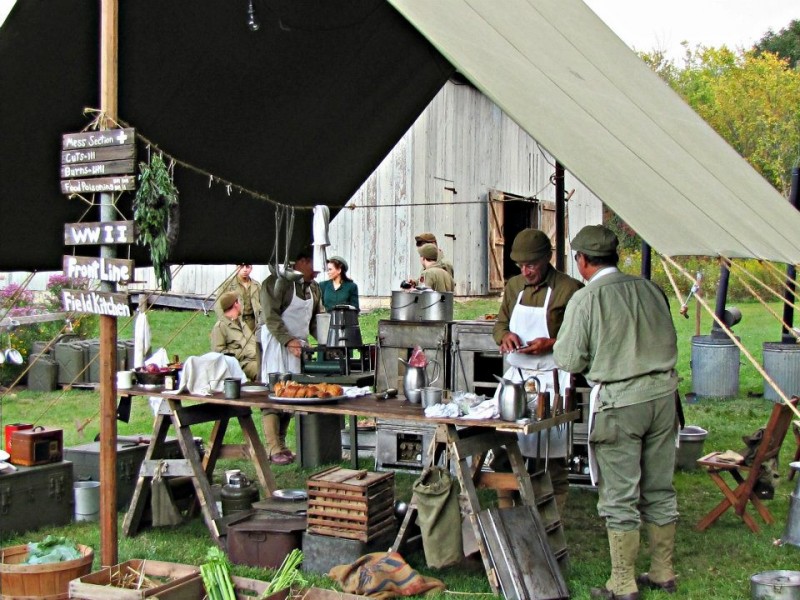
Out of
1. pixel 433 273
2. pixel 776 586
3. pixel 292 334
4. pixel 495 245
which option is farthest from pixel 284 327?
pixel 495 245

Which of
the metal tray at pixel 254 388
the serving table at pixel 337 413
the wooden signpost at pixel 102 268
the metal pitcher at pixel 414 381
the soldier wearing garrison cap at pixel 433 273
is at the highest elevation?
the soldier wearing garrison cap at pixel 433 273

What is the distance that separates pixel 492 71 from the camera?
13.5ft

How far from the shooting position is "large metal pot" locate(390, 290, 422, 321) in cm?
708

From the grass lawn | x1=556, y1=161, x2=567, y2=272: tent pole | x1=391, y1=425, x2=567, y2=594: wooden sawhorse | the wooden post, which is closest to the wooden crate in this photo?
the wooden post

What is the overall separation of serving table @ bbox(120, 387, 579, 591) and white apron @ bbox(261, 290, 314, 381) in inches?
53.1

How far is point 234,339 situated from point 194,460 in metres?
2.97

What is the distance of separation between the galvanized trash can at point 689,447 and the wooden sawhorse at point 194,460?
10.8 ft

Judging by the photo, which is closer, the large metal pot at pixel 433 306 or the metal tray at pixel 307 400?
the metal tray at pixel 307 400

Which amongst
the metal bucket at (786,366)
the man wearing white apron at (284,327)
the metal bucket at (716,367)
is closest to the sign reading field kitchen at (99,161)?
the man wearing white apron at (284,327)

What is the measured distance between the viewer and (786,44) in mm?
35844

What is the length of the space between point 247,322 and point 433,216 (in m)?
5.22

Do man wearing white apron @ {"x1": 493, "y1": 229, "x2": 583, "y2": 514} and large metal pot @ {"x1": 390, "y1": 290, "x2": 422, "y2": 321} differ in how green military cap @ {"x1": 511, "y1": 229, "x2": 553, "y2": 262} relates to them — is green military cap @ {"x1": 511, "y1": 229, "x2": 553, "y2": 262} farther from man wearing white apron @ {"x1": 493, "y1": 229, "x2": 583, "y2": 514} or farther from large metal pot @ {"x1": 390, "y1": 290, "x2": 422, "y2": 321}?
large metal pot @ {"x1": 390, "y1": 290, "x2": 422, "y2": 321}

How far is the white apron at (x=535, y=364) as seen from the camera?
5535mm

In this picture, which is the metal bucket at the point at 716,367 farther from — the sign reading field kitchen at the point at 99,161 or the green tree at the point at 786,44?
the green tree at the point at 786,44
